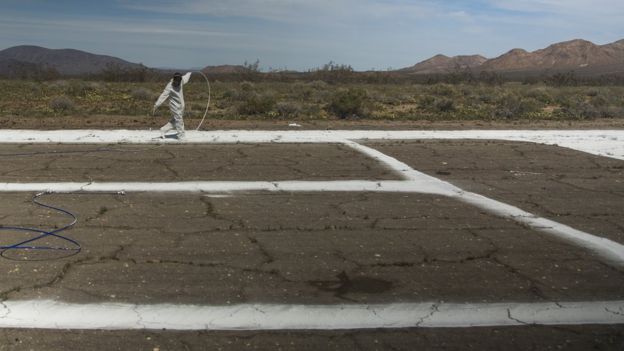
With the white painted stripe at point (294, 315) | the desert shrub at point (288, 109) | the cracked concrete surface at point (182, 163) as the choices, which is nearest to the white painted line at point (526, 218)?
the cracked concrete surface at point (182, 163)

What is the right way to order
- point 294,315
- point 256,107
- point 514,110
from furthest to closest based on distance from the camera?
1. point 514,110
2. point 256,107
3. point 294,315

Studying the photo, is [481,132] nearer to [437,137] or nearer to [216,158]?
[437,137]

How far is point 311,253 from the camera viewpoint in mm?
6957

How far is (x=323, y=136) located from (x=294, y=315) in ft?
38.8

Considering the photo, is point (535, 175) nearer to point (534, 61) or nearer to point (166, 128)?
point (166, 128)

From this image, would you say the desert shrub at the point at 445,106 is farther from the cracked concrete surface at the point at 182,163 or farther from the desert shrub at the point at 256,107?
the cracked concrete surface at the point at 182,163

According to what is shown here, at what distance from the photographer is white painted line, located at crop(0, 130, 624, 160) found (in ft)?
50.7

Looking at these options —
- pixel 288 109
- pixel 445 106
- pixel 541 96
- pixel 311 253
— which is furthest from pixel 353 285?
pixel 541 96

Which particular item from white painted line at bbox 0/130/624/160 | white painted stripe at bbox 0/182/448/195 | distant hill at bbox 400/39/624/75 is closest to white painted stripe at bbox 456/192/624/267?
white painted stripe at bbox 0/182/448/195

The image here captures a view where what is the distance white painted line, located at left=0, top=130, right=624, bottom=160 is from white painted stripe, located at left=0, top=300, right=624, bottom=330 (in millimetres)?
10164

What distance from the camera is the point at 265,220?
327 inches

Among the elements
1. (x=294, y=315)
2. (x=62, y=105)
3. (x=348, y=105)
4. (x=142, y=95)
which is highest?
(x=348, y=105)

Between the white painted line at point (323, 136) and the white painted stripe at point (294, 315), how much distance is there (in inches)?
400

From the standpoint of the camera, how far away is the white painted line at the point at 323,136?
15.4 meters
